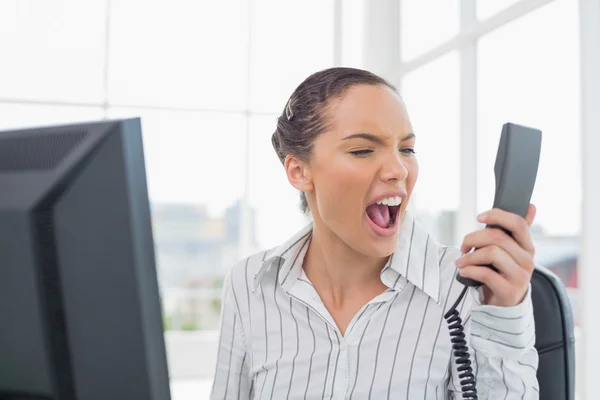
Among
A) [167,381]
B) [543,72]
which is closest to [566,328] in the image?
[167,381]

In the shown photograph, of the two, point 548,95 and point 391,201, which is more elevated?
point 548,95

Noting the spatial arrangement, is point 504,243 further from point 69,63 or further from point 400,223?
point 69,63

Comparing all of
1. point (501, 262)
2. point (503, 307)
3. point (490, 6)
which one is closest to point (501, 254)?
point (501, 262)

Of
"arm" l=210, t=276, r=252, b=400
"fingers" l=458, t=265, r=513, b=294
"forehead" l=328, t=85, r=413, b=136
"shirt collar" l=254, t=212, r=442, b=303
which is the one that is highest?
"forehead" l=328, t=85, r=413, b=136

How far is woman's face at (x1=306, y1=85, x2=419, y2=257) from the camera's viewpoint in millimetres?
1336

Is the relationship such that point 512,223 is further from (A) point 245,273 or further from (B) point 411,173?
(A) point 245,273

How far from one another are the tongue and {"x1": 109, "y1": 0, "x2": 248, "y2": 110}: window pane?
8.74 ft

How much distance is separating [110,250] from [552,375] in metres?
0.85

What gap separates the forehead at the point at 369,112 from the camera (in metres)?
1.33

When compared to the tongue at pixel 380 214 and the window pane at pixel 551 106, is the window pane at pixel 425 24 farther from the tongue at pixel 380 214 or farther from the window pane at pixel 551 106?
the tongue at pixel 380 214

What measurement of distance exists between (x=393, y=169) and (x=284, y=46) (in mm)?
2885

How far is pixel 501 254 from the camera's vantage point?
0.94 m

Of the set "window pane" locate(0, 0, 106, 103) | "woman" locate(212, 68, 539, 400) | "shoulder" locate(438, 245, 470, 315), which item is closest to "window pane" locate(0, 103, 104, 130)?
"window pane" locate(0, 0, 106, 103)

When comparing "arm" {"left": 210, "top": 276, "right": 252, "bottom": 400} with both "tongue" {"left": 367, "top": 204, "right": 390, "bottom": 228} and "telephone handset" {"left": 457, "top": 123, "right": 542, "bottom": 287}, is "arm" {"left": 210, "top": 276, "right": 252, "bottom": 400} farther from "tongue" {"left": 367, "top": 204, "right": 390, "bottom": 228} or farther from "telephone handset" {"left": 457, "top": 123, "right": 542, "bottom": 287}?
"telephone handset" {"left": 457, "top": 123, "right": 542, "bottom": 287}
